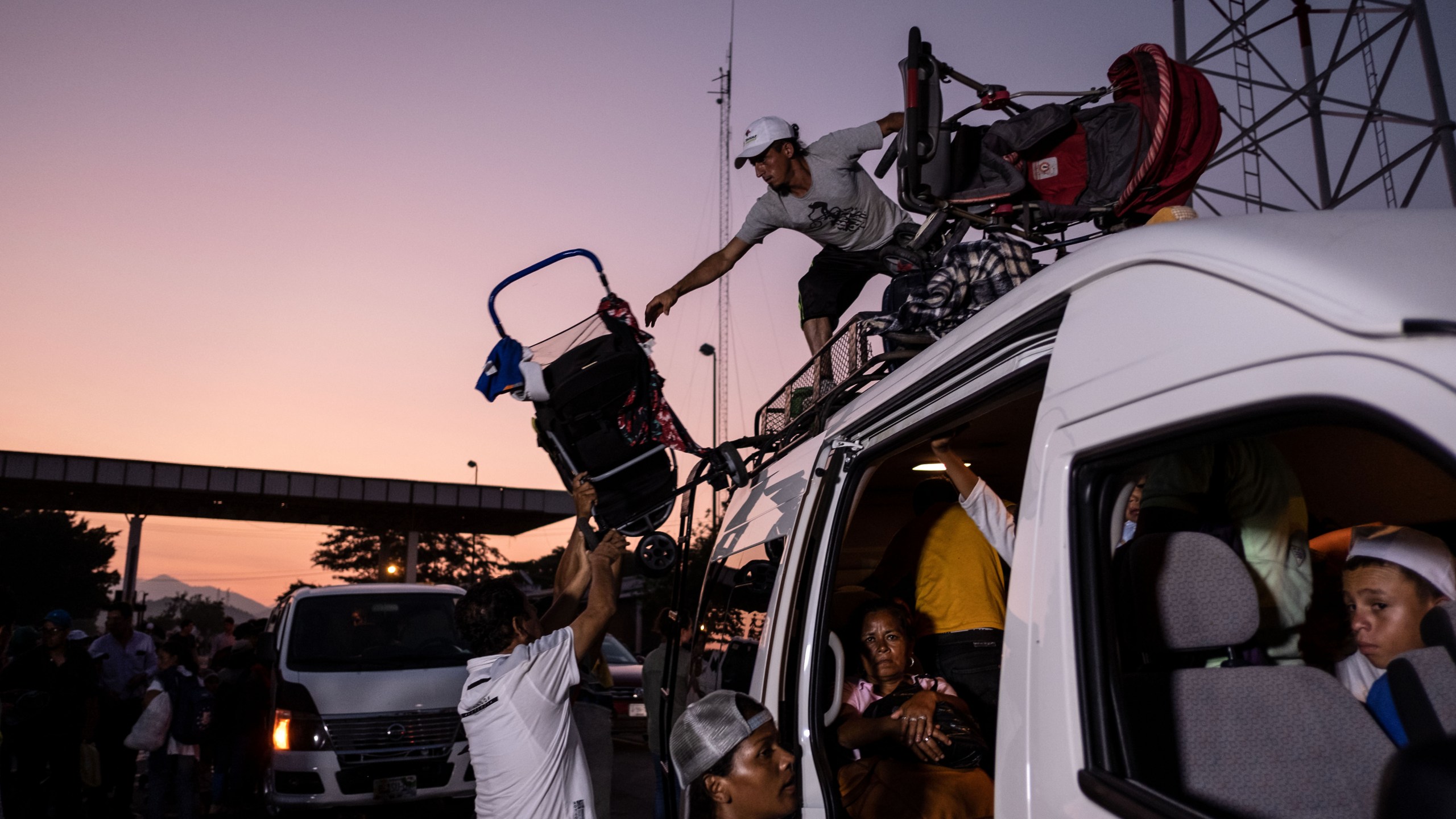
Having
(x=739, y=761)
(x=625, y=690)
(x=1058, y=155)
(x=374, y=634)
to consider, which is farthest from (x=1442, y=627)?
(x=625, y=690)

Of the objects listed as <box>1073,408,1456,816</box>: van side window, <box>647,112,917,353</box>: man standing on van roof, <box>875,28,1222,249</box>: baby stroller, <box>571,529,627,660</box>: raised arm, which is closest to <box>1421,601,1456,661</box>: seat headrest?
<box>1073,408,1456,816</box>: van side window

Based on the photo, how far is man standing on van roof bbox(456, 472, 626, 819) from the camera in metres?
3.42

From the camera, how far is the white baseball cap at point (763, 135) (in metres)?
4.54

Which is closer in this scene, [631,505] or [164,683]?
[631,505]

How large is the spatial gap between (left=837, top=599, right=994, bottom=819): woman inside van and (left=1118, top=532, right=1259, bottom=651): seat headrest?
5.24 ft

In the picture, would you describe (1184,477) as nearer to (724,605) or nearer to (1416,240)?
(1416,240)

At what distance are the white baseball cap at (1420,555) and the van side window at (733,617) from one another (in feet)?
5.13

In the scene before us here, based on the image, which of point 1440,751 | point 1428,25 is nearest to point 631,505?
point 1440,751

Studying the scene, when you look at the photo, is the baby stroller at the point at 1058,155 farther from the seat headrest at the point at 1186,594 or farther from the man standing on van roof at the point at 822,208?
the seat headrest at the point at 1186,594

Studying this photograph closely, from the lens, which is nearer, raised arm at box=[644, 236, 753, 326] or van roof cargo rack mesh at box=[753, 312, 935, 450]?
van roof cargo rack mesh at box=[753, 312, 935, 450]

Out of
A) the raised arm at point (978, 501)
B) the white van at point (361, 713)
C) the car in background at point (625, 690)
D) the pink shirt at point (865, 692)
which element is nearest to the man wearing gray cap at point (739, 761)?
the raised arm at point (978, 501)

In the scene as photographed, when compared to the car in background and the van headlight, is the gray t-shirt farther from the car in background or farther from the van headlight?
the car in background

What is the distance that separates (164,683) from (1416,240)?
9.73m

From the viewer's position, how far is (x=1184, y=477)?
2348 millimetres
